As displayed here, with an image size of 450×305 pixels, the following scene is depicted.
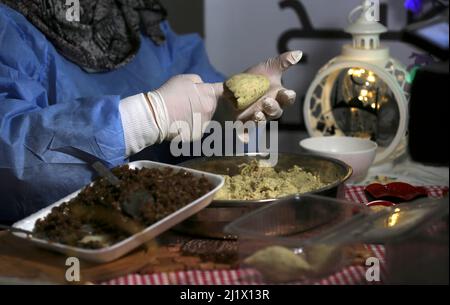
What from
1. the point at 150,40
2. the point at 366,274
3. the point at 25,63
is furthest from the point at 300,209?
the point at 150,40

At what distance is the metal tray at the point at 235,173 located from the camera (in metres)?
0.93

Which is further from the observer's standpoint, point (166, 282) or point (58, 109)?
point (58, 109)

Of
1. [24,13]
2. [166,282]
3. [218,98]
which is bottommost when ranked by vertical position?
[166,282]

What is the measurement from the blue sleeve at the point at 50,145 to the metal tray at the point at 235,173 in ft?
0.47

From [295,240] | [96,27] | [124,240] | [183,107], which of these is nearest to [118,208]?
[124,240]

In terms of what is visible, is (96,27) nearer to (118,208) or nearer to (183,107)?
(183,107)

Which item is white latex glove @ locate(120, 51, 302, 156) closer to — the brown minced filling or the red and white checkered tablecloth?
the brown minced filling

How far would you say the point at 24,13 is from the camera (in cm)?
126

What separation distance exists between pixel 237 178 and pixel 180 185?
0.25m

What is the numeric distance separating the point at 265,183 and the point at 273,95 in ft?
0.64

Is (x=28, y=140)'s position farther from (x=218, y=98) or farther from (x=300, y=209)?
(x=300, y=209)

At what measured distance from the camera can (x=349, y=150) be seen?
1.42 m

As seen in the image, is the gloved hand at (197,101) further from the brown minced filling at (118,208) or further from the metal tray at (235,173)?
the brown minced filling at (118,208)
